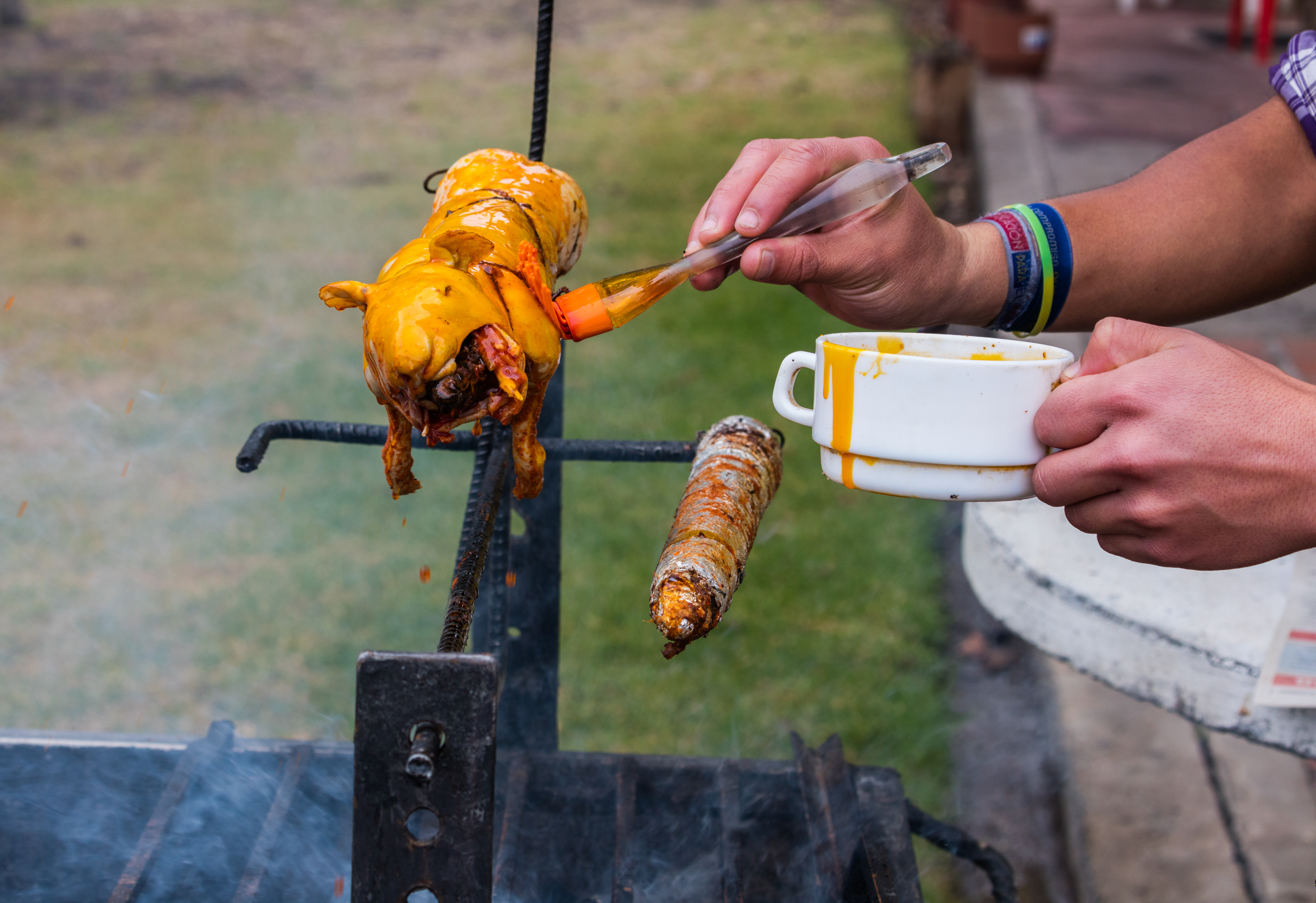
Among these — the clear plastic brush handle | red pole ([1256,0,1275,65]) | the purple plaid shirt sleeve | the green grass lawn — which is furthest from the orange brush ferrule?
red pole ([1256,0,1275,65])

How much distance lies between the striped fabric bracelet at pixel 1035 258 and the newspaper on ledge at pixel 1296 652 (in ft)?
1.78

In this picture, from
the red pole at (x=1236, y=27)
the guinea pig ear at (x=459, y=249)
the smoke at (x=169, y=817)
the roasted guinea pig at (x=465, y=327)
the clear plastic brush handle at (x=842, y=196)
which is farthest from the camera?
the red pole at (x=1236, y=27)

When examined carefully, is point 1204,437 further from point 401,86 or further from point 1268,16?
point 1268,16

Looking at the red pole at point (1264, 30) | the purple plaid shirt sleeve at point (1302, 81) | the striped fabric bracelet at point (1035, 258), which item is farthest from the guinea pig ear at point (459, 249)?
the red pole at point (1264, 30)

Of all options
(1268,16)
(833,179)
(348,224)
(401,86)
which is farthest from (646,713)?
(1268,16)

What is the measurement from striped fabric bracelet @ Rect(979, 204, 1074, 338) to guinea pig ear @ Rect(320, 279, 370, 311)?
106 centimetres

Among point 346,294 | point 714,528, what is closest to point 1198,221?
point 714,528

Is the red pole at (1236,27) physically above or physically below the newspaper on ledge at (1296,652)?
below

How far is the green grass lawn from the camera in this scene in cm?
299

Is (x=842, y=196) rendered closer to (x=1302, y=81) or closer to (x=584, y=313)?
(x=584, y=313)

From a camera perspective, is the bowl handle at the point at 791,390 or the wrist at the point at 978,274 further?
the wrist at the point at 978,274

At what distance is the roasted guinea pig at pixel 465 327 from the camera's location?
96 cm

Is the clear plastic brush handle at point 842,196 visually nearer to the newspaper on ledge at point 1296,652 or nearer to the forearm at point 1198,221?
the forearm at point 1198,221

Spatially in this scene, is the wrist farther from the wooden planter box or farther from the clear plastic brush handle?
the wooden planter box
